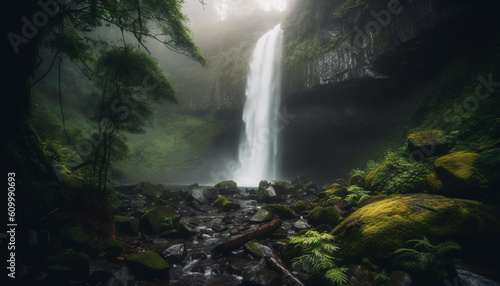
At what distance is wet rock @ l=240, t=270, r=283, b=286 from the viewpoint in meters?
3.04

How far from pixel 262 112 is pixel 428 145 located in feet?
59.4

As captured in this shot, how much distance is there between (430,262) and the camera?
2.45 metres

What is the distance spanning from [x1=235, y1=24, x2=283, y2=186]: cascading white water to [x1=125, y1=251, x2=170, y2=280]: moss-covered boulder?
62.9 ft

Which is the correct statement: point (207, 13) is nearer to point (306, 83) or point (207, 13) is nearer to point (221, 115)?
point (221, 115)

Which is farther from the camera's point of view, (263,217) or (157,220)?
(263,217)

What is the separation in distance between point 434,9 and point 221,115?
23.1 metres

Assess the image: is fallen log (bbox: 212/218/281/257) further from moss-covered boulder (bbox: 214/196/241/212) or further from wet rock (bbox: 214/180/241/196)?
wet rock (bbox: 214/180/241/196)

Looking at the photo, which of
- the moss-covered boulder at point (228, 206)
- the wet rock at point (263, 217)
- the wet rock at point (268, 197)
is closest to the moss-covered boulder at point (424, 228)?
the wet rock at point (263, 217)

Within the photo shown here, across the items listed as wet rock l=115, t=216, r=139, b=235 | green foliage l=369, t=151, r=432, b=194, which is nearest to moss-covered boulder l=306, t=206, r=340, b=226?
green foliage l=369, t=151, r=432, b=194

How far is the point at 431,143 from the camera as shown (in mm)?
6141

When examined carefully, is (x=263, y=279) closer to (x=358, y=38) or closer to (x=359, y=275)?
(x=359, y=275)

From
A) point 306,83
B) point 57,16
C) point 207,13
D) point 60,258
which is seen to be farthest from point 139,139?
point 207,13

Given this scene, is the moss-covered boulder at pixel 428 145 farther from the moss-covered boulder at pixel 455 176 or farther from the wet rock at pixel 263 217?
the wet rock at pixel 263 217

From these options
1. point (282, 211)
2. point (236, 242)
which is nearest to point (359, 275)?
point (236, 242)
